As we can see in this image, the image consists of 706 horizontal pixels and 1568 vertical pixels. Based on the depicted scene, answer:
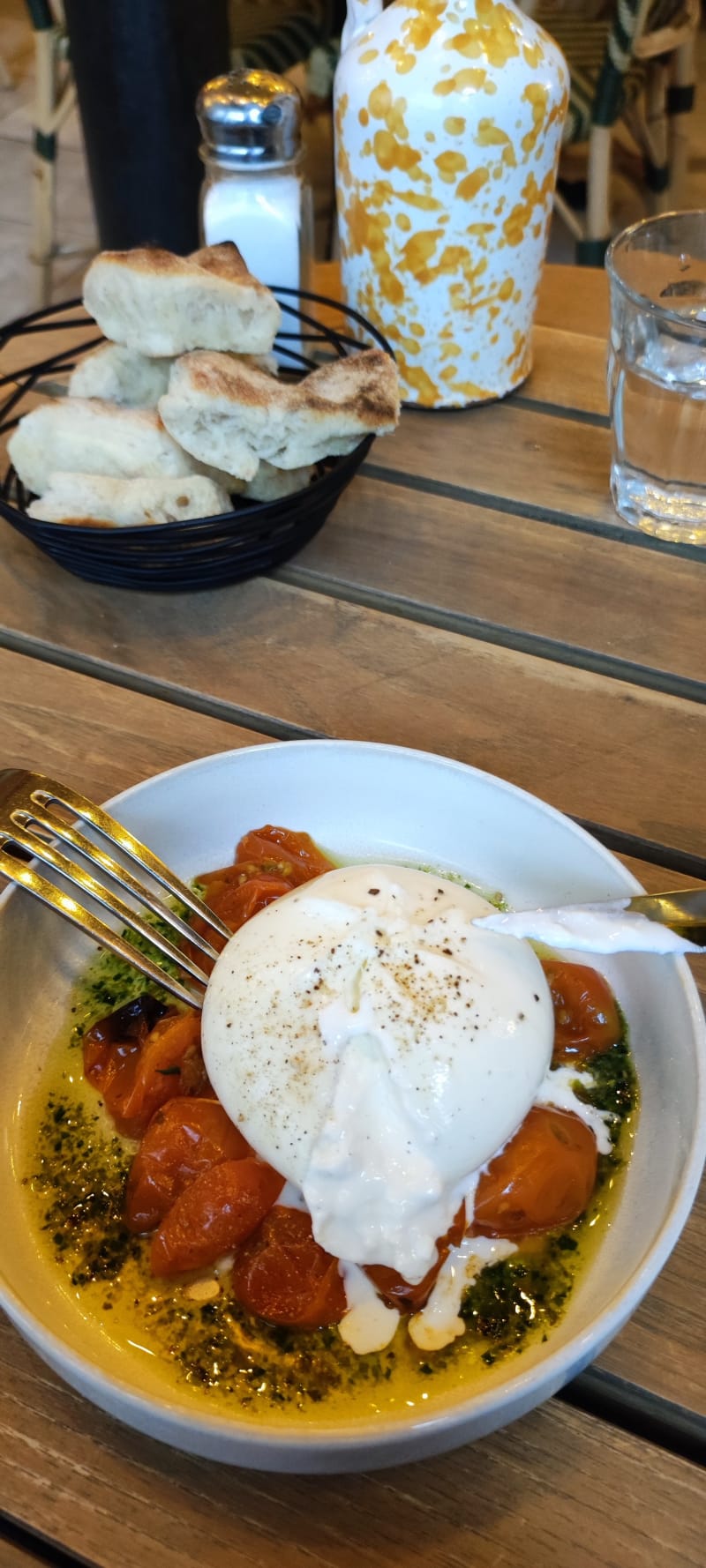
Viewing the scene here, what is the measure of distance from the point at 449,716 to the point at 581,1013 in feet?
1.19

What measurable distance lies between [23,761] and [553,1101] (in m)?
0.54

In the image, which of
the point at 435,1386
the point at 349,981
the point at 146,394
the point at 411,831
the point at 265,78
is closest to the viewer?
the point at 435,1386

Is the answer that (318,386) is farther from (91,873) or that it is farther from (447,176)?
(91,873)

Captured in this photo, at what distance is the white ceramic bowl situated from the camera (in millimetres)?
514

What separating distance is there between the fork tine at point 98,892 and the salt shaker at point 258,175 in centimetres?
86

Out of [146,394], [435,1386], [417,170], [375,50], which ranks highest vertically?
[375,50]

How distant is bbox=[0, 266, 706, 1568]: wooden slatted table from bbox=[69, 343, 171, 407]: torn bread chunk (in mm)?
185

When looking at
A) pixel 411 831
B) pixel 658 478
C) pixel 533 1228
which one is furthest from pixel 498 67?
pixel 533 1228

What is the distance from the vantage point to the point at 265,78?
1253 mm

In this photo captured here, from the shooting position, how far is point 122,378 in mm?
1138

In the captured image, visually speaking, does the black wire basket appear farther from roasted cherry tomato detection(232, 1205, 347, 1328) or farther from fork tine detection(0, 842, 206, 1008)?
roasted cherry tomato detection(232, 1205, 347, 1328)

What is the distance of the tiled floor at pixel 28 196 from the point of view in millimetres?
3514

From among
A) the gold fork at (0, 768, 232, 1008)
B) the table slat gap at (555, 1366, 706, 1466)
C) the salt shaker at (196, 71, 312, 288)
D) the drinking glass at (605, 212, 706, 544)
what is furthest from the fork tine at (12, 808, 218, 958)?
the salt shaker at (196, 71, 312, 288)

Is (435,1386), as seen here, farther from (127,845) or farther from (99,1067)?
(127,845)
